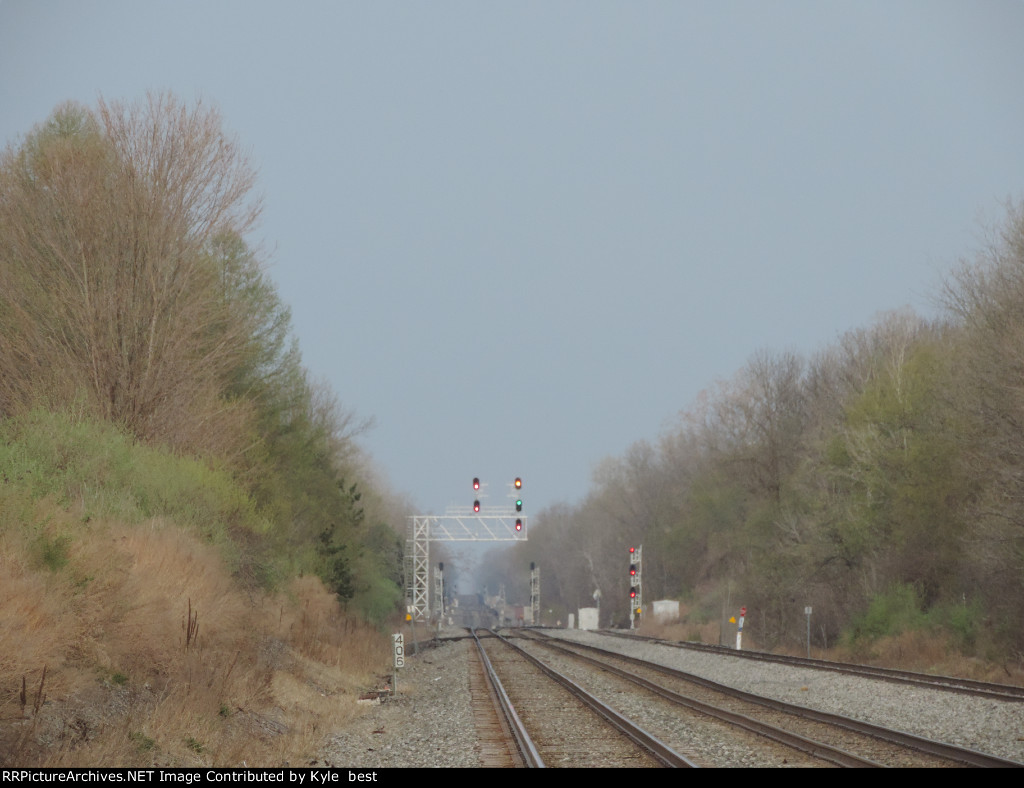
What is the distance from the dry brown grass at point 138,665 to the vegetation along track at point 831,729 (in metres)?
6.71

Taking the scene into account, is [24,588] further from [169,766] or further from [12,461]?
[12,461]

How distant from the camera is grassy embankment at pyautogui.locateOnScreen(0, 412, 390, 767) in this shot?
34.9 ft

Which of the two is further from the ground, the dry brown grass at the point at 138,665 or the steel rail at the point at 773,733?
the dry brown grass at the point at 138,665

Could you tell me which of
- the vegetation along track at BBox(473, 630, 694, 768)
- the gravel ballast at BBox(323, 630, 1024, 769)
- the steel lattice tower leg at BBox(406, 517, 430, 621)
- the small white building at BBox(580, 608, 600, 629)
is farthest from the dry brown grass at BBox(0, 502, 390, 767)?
the small white building at BBox(580, 608, 600, 629)

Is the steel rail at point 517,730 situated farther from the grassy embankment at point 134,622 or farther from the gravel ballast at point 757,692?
the grassy embankment at point 134,622

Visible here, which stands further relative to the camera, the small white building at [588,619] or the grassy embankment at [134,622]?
the small white building at [588,619]

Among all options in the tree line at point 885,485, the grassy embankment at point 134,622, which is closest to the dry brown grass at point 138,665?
the grassy embankment at point 134,622

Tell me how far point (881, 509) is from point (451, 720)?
1050 inches

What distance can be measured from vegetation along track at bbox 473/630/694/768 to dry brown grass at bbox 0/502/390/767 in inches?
113

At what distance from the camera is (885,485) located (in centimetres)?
3859

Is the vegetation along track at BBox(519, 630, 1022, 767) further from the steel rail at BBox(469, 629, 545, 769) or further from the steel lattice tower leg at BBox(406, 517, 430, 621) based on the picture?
the steel lattice tower leg at BBox(406, 517, 430, 621)

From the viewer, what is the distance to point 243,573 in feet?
73.1

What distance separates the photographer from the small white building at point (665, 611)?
69.4 metres

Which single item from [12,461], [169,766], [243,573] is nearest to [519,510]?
[243,573]
